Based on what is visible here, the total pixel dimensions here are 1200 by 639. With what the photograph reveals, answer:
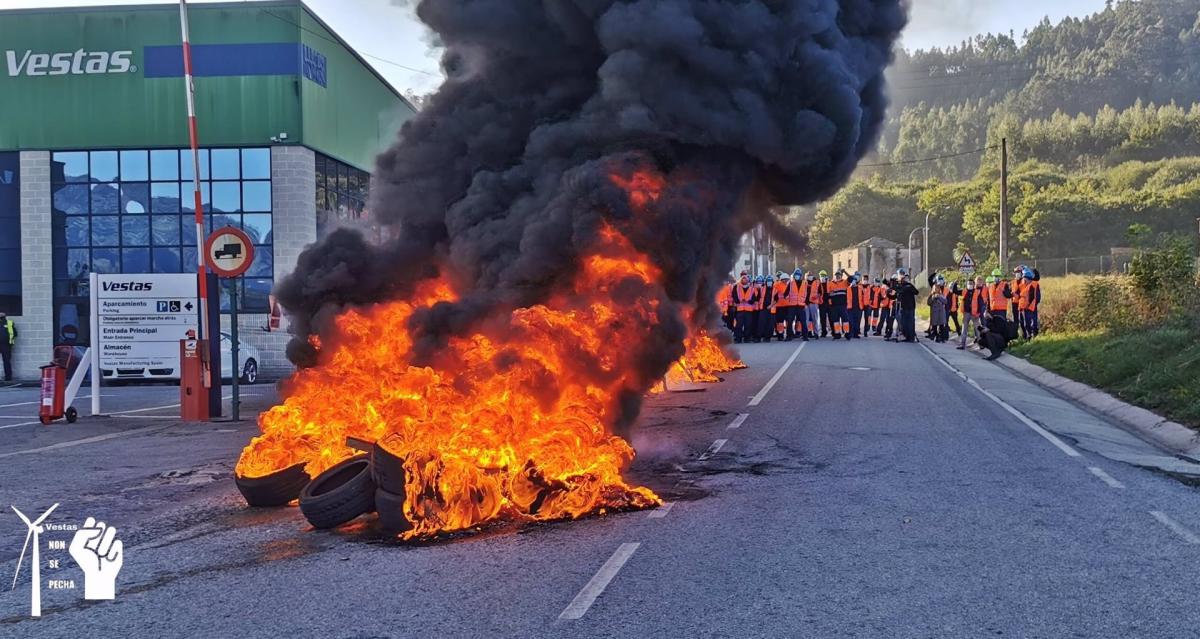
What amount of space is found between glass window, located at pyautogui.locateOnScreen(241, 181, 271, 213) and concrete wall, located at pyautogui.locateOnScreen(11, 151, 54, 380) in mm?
4897

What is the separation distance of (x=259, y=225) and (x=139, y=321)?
29.8 ft

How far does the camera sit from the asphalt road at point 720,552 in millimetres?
4938

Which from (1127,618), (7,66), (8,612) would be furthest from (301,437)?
(7,66)

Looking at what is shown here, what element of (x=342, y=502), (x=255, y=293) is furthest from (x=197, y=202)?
(x=255, y=293)

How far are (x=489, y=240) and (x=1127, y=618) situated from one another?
549 centimetres

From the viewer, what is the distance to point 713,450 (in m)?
10.1

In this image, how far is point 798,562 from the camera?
232 inches

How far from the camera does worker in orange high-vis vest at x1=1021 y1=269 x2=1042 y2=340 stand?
2473 centimetres

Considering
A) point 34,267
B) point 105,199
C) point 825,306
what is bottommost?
point 825,306

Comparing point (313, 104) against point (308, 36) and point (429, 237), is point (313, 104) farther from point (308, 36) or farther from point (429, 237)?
point (429, 237)

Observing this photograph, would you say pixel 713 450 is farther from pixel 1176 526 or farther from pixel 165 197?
pixel 165 197

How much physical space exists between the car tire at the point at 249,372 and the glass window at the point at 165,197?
5.67m

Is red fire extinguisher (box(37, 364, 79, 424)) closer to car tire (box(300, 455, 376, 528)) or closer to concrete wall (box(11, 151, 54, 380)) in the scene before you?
car tire (box(300, 455, 376, 528))

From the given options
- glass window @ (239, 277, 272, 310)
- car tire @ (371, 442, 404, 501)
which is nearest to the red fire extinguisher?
car tire @ (371, 442, 404, 501)
